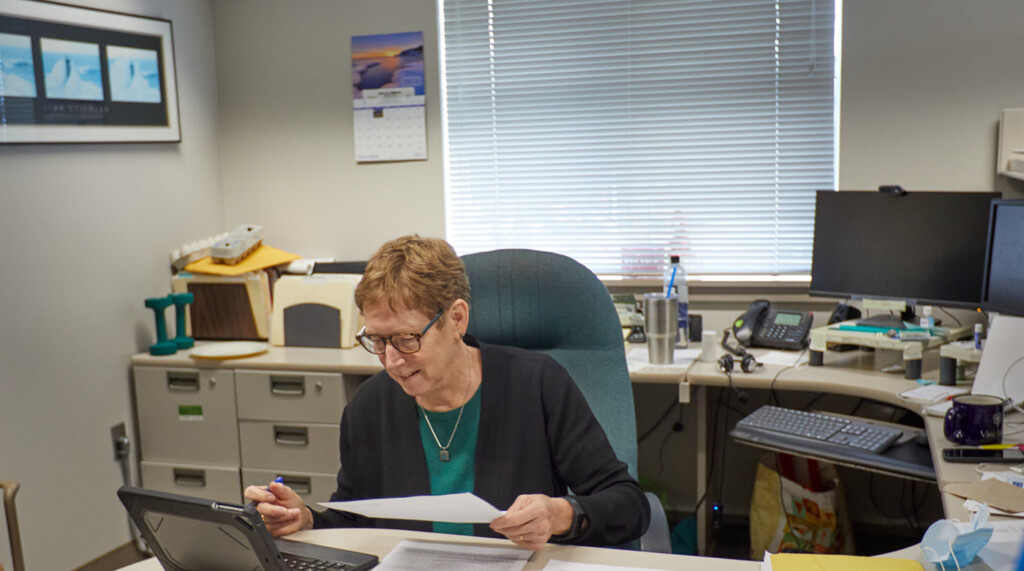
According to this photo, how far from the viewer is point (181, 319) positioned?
3.13 metres

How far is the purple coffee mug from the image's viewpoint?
5.82 ft

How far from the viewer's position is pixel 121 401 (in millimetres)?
3051

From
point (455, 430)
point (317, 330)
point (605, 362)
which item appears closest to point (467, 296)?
point (455, 430)

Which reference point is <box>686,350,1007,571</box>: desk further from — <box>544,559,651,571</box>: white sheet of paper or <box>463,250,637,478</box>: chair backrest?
<box>544,559,651,571</box>: white sheet of paper

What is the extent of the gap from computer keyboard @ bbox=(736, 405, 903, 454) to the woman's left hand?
3.33 feet

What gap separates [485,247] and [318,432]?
1046 millimetres

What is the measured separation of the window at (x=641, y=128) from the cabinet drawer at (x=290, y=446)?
1.02 metres

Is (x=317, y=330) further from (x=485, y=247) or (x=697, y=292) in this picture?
(x=697, y=292)

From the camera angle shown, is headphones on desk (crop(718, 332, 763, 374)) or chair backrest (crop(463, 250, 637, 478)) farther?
headphones on desk (crop(718, 332, 763, 374))

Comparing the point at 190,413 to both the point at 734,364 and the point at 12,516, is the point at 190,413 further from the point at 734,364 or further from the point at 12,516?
the point at 734,364

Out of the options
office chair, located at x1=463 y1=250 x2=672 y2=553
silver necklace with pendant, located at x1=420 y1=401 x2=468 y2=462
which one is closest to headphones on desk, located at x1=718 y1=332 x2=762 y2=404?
office chair, located at x1=463 y1=250 x2=672 y2=553

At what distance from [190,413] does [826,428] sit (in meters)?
2.11

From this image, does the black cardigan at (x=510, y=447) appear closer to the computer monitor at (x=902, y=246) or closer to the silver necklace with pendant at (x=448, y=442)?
the silver necklace with pendant at (x=448, y=442)

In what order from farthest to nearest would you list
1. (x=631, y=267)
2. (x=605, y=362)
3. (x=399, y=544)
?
(x=631, y=267), (x=605, y=362), (x=399, y=544)
